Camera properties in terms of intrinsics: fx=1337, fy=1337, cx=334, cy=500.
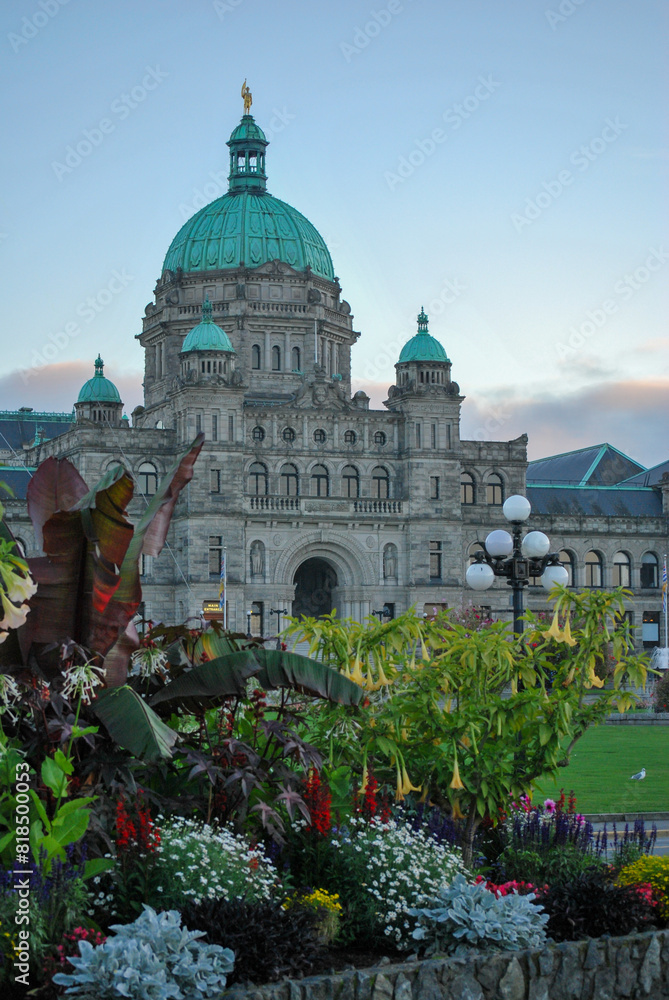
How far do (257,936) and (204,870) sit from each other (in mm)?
1008

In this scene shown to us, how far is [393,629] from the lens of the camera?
15773 millimetres

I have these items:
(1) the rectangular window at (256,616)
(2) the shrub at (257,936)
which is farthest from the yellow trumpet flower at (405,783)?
(1) the rectangular window at (256,616)

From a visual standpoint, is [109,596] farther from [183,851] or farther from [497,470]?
[497,470]

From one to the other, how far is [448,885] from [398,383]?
6924cm

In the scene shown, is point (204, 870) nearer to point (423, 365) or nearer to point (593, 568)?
point (423, 365)

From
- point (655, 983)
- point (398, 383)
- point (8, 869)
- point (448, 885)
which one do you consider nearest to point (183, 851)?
point (8, 869)

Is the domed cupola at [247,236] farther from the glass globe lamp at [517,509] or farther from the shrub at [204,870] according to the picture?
the shrub at [204,870]

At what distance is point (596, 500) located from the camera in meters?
90.6

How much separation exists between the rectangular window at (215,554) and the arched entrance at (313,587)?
7.31 meters

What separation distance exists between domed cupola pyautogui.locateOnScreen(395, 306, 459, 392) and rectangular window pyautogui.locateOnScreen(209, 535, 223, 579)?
15.4 meters

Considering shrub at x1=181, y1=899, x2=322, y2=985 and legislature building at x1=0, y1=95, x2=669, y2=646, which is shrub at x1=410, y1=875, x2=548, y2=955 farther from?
legislature building at x1=0, y1=95, x2=669, y2=646

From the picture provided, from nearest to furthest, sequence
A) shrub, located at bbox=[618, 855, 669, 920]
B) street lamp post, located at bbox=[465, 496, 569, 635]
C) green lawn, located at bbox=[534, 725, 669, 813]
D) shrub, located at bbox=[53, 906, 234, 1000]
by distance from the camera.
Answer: shrub, located at bbox=[53, 906, 234, 1000] → shrub, located at bbox=[618, 855, 669, 920] → street lamp post, located at bbox=[465, 496, 569, 635] → green lawn, located at bbox=[534, 725, 669, 813]

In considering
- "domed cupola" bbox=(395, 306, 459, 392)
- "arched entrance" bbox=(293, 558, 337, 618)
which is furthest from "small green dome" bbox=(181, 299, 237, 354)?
"arched entrance" bbox=(293, 558, 337, 618)

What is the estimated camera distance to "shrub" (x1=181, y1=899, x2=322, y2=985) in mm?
11469
